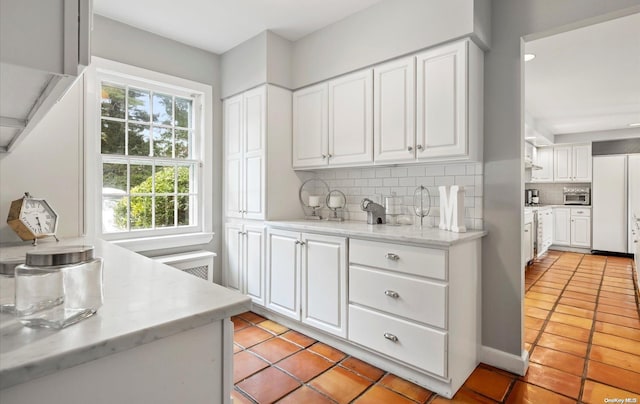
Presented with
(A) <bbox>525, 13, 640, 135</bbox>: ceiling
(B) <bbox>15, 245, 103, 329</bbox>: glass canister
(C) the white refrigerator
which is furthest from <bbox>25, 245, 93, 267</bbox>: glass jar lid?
(C) the white refrigerator

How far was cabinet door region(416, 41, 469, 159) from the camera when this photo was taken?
2227mm

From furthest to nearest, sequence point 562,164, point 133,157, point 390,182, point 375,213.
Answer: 1. point 562,164
2. point 133,157
3. point 390,182
4. point 375,213

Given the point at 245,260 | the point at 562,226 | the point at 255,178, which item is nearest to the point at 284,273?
the point at 245,260

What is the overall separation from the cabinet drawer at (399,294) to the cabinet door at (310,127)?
4.00ft

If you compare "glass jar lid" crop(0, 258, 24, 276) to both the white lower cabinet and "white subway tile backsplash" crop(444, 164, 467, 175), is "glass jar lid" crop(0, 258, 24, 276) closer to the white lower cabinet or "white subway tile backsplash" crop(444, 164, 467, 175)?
the white lower cabinet

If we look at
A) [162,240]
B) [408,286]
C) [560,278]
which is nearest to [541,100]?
[560,278]

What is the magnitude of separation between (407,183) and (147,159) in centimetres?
247

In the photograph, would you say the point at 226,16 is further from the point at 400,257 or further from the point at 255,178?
the point at 400,257

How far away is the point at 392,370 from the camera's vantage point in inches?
87.3

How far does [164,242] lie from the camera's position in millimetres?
3215

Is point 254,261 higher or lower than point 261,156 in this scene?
lower

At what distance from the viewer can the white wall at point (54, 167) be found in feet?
5.90

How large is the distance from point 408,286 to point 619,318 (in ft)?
8.55

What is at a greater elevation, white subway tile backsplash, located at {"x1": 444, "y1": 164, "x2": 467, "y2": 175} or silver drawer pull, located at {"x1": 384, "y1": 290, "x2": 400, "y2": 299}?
white subway tile backsplash, located at {"x1": 444, "y1": 164, "x2": 467, "y2": 175}
